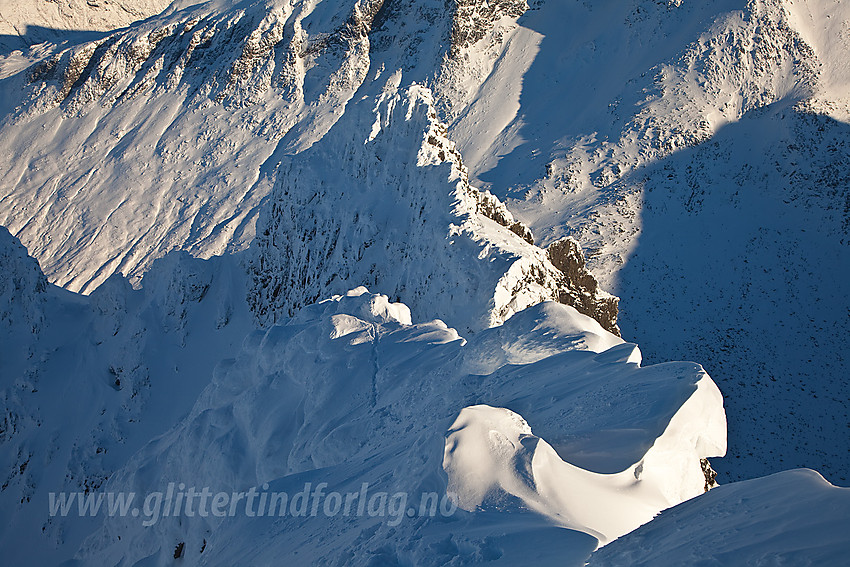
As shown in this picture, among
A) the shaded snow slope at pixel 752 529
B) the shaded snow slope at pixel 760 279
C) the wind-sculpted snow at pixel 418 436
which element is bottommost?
the shaded snow slope at pixel 760 279

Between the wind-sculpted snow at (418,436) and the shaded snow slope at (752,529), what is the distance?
0.53 meters

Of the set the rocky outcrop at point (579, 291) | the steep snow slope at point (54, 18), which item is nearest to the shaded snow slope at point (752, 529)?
the rocky outcrop at point (579, 291)

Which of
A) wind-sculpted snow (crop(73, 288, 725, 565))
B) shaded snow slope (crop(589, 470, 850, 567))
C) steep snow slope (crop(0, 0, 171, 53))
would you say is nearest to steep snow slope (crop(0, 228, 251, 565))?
wind-sculpted snow (crop(73, 288, 725, 565))

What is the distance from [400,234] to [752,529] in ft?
47.9

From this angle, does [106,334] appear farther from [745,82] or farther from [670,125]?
[745,82]

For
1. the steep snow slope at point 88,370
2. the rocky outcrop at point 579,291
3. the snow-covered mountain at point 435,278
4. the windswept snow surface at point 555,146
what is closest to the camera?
the snow-covered mountain at point 435,278

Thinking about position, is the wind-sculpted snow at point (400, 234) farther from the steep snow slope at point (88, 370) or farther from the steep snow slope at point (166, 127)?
the steep snow slope at point (166, 127)

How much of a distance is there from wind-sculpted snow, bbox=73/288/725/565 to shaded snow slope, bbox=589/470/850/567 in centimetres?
53

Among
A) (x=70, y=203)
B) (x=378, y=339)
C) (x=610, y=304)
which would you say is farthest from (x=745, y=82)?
(x=70, y=203)

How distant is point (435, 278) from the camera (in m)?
14.5

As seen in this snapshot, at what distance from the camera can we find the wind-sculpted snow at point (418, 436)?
4.60 meters

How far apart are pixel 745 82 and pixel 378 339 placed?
30.0 metres

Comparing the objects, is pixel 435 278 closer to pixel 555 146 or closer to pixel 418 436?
pixel 418 436

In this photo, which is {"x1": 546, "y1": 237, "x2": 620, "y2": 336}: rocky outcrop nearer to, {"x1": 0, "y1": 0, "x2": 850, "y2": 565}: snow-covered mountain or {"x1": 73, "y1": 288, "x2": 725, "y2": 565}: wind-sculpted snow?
{"x1": 0, "y1": 0, "x2": 850, "y2": 565}: snow-covered mountain
